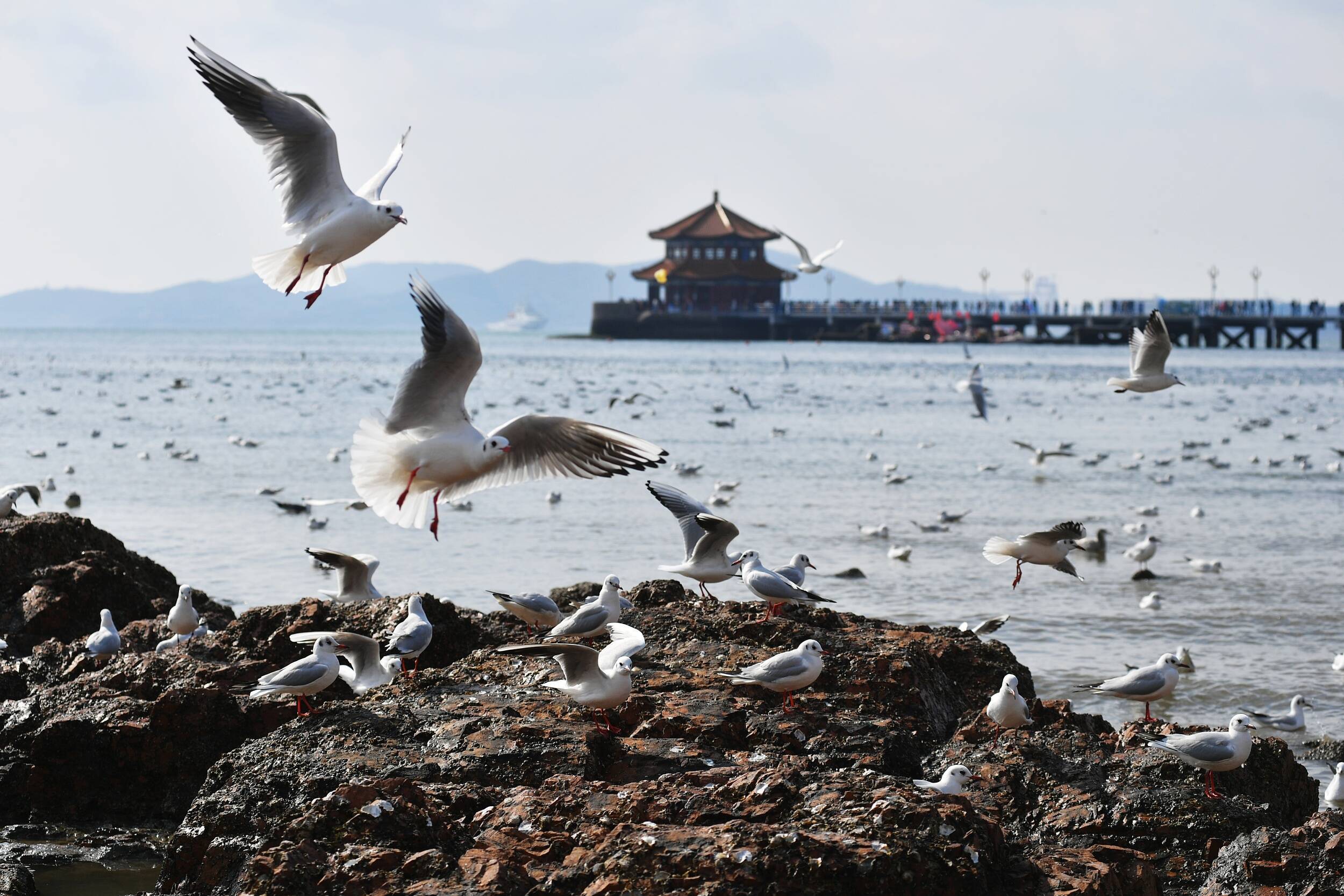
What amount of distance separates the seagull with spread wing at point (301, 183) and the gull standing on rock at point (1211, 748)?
3802mm

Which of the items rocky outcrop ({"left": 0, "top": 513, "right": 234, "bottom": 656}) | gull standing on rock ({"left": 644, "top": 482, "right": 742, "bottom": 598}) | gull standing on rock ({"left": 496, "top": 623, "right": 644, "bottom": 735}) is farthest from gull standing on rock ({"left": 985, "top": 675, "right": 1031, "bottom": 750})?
rocky outcrop ({"left": 0, "top": 513, "right": 234, "bottom": 656})

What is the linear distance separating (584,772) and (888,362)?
2438 inches

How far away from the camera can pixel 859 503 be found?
18781 millimetres

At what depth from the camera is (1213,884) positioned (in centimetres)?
491

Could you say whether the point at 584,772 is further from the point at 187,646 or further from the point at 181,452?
the point at 181,452

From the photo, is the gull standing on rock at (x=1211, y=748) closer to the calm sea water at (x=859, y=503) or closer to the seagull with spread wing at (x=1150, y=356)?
the calm sea water at (x=859, y=503)

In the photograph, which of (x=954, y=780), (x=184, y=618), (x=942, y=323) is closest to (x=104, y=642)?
(x=184, y=618)

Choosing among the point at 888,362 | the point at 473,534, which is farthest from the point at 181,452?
the point at 888,362

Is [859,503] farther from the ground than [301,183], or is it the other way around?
[301,183]

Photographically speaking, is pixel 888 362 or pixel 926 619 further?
pixel 888 362

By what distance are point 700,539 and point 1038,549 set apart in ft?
6.88

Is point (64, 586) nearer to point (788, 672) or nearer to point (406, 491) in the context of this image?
point (406, 491)

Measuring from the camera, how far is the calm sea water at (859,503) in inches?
445

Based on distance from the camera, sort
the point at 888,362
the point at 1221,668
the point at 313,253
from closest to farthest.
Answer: the point at 313,253
the point at 1221,668
the point at 888,362
